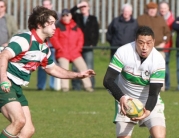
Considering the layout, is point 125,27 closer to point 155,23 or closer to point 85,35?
point 155,23

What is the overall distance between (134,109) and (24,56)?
1.37m

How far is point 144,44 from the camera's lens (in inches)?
295

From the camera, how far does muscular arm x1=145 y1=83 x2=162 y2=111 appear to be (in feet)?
24.5

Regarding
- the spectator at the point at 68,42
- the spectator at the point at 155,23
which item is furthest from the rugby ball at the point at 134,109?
the spectator at the point at 155,23

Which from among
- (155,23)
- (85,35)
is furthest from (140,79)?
(85,35)

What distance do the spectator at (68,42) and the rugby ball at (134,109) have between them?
8.01 m

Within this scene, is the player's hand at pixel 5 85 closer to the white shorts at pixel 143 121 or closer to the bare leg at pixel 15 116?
the bare leg at pixel 15 116

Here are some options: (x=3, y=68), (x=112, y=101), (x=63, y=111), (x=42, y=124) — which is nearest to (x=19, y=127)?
(x=3, y=68)

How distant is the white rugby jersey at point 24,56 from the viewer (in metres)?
7.67

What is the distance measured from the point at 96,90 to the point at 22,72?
8.38 meters

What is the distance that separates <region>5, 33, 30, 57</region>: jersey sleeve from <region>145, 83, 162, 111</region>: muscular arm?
143 centimetres

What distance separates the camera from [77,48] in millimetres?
15508

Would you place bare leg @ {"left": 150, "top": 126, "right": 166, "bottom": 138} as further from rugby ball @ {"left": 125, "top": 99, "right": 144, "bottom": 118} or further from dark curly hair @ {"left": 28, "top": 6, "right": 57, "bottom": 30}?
dark curly hair @ {"left": 28, "top": 6, "right": 57, "bottom": 30}

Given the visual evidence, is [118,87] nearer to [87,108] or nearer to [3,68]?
[3,68]
